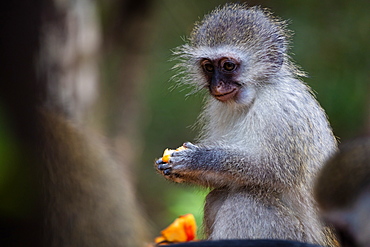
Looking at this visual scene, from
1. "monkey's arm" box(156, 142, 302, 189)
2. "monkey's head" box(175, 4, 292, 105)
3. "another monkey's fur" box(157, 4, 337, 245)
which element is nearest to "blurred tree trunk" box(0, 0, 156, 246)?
"monkey's arm" box(156, 142, 302, 189)

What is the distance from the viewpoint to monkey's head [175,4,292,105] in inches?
126

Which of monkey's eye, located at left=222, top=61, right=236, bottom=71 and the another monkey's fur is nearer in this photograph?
the another monkey's fur

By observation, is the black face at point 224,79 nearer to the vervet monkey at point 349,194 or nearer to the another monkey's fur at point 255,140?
the another monkey's fur at point 255,140

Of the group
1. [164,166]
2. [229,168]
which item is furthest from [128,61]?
[229,168]

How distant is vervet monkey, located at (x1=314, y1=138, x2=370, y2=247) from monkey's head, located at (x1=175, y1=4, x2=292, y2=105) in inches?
40.1

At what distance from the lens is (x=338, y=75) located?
25.3 feet

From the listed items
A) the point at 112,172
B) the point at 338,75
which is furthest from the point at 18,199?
the point at 338,75

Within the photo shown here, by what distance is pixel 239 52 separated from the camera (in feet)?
10.7

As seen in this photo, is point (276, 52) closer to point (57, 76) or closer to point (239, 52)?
point (239, 52)

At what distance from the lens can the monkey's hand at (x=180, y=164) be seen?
3041mm

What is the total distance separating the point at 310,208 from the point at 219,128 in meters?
0.81

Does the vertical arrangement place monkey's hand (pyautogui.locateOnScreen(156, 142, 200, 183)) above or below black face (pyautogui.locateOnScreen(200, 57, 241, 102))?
below

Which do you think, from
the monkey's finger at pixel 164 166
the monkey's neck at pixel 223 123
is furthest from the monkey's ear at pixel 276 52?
the monkey's finger at pixel 164 166

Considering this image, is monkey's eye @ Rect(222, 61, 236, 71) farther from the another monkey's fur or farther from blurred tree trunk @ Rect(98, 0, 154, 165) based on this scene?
blurred tree trunk @ Rect(98, 0, 154, 165)
